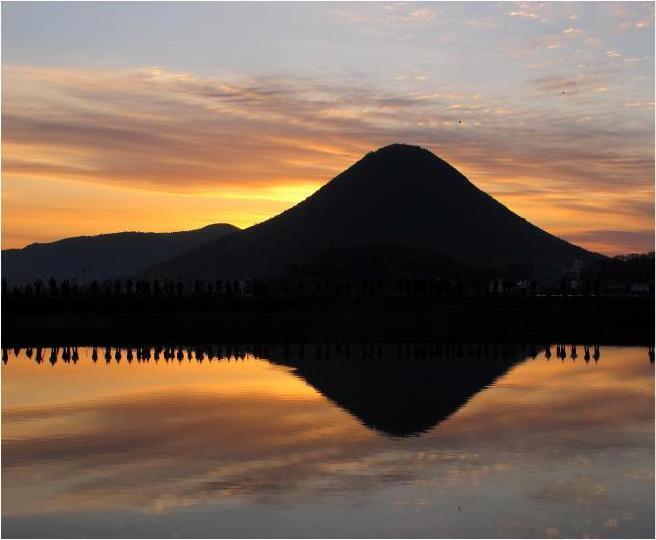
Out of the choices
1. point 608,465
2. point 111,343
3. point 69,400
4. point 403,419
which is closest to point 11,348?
point 111,343

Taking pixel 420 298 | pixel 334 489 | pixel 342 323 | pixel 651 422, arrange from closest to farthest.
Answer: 1. pixel 334 489
2. pixel 651 422
3. pixel 342 323
4. pixel 420 298

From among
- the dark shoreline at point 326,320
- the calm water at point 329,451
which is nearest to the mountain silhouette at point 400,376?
the calm water at point 329,451

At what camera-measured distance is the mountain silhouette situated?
3688cm

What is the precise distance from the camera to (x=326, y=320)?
83.3 meters

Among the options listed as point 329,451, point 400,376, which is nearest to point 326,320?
point 400,376

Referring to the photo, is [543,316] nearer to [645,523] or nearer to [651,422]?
[651,422]

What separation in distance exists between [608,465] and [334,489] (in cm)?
827

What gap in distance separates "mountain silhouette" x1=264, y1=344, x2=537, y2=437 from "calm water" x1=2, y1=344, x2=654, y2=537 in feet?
0.61

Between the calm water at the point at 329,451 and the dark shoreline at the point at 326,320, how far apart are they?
21.8 meters

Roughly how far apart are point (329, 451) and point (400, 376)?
63.7ft

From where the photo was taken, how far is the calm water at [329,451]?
21.7m

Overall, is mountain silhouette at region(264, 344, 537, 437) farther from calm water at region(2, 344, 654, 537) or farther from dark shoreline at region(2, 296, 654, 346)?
dark shoreline at region(2, 296, 654, 346)

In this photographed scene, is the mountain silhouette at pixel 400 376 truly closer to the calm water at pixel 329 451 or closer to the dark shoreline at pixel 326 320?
the calm water at pixel 329 451

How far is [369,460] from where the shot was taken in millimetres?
28156
